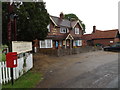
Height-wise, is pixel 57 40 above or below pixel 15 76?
above

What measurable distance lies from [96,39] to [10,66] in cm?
3691

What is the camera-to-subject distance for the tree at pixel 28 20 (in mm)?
10500

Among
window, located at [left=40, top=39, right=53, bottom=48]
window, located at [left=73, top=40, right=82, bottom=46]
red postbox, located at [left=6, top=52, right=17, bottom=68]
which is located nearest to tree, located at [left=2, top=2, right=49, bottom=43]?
red postbox, located at [left=6, top=52, right=17, bottom=68]

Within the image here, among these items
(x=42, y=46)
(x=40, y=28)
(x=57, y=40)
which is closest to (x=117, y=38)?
(x=57, y=40)

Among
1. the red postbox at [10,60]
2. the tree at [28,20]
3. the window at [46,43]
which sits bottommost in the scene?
the red postbox at [10,60]

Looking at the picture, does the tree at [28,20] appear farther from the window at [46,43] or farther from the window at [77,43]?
the window at [77,43]

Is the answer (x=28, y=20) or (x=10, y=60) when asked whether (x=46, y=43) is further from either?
(x=10, y=60)

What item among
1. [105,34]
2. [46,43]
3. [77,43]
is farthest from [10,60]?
[105,34]

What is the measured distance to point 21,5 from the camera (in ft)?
35.9

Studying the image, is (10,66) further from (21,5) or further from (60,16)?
(60,16)

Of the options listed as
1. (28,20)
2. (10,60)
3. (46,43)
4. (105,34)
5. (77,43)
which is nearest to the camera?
(10,60)

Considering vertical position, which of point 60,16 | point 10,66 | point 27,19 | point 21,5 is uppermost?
point 60,16

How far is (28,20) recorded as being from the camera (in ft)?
36.5

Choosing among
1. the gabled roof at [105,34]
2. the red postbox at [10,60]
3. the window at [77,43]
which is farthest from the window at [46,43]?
the red postbox at [10,60]
